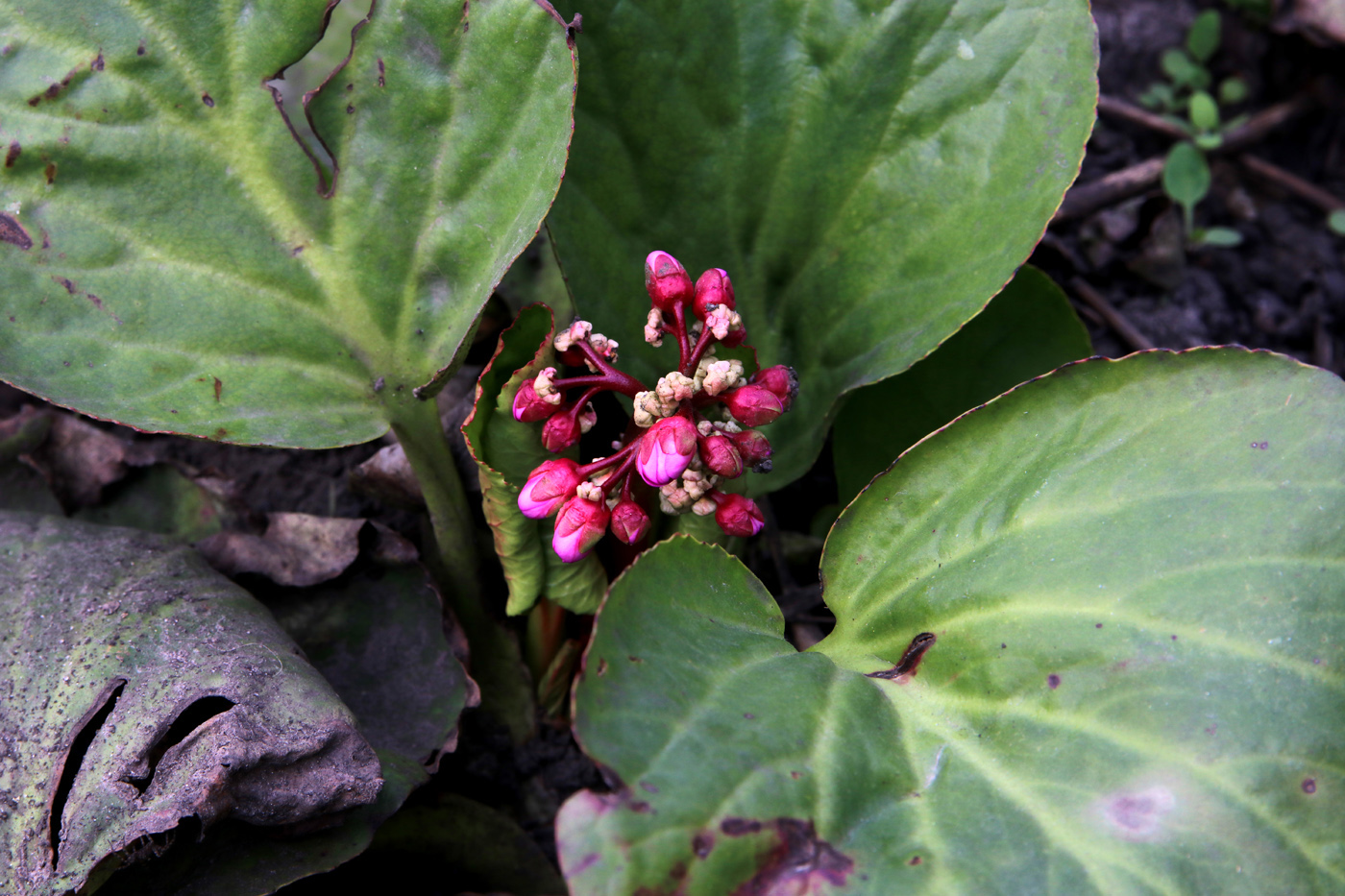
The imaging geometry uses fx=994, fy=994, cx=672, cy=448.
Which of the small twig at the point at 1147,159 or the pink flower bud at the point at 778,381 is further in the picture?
the small twig at the point at 1147,159

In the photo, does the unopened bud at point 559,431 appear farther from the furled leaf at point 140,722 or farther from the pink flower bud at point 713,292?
the furled leaf at point 140,722

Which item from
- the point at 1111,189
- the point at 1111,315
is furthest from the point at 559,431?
the point at 1111,189

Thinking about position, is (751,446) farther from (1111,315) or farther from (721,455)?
(1111,315)

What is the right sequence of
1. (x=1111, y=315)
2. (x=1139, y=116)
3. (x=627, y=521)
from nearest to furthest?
1. (x=627, y=521)
2. (x=1111, y=315)
3. (x=1139, y=116)

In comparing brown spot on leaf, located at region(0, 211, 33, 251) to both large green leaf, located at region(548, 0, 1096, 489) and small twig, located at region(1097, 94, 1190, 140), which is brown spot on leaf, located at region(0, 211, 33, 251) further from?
small twig, located at region(1097, 94, 1190, 140)

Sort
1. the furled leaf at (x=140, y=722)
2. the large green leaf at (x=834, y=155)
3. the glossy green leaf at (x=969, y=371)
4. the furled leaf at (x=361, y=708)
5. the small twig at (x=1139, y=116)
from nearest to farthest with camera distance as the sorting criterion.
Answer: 1. the furled leaf at (x=140, y=722)
2. the furled leaf at (x=361, y=708)
3. the large green leaf at (x=834, y=155)
4. the glossy green leaf at (x=969, y=371)
5. the small twig at (x=1139, y=116)

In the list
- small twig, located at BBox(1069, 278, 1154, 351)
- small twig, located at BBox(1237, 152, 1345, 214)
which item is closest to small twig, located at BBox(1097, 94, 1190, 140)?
small twig, located at BBox(1237, 152, 1345, 214)

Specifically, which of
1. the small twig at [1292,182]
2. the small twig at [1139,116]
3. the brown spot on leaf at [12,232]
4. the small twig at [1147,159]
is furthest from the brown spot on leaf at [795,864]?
the small twig at [1292,182]
